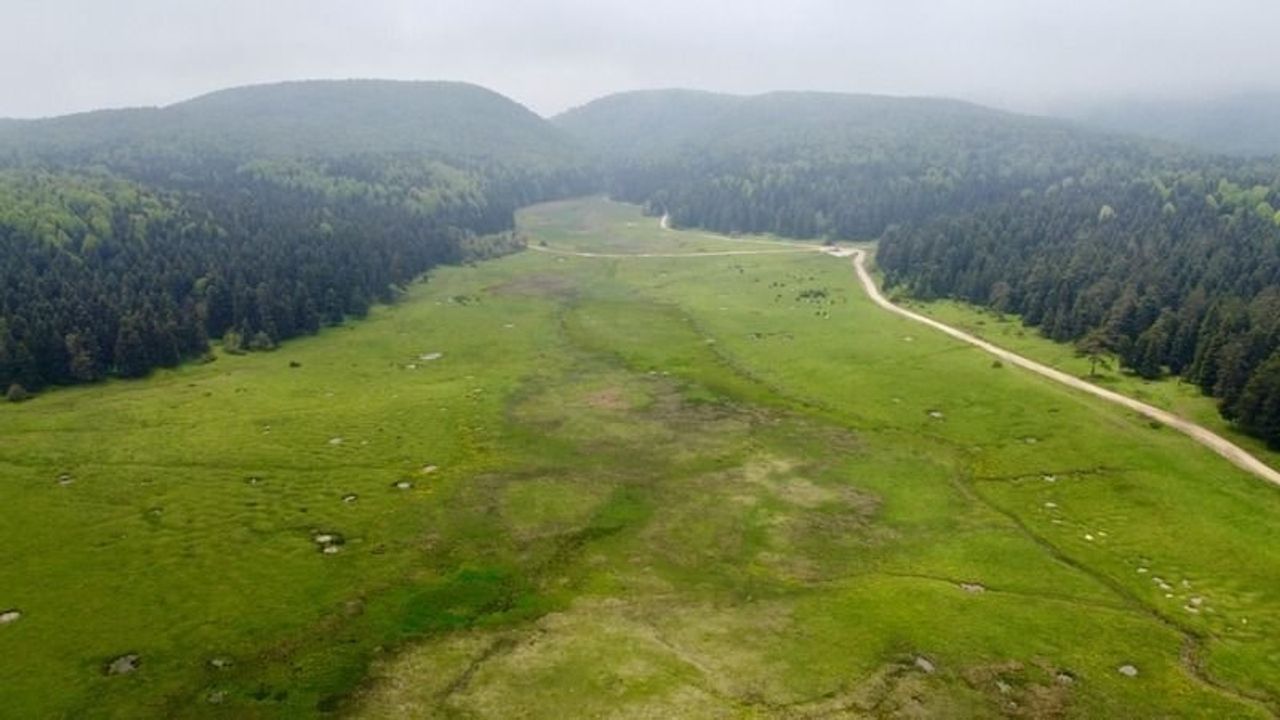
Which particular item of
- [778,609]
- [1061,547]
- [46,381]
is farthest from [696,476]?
Answer: [46,381]

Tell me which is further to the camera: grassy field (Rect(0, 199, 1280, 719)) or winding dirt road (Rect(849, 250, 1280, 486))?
winding dirt road (Rect(849, 250, 1280, 486))

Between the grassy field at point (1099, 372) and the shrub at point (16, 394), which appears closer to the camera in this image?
the grassy field at point (1099, 372)

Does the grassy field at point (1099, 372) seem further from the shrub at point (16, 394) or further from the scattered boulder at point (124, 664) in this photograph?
the shrub at point (16, 394)

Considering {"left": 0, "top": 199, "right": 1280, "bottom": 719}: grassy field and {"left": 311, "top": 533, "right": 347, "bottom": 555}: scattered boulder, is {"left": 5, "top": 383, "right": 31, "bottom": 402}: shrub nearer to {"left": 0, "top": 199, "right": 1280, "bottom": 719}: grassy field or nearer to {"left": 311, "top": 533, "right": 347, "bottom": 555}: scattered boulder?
{"left": 0, "top": 199, "right": 1280, "bottom": 719}: grassy field

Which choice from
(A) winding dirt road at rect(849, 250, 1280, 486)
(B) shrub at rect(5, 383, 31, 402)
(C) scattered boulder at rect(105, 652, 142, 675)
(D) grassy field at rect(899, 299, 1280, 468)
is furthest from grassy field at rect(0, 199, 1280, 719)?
(D) grassy field at rect(899, 299, 1280, 468)

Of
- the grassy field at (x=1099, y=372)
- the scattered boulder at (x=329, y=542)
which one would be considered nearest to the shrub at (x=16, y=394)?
the scattered boulder at (x=329, y=542)

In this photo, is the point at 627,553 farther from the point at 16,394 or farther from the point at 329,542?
the point at 16,394

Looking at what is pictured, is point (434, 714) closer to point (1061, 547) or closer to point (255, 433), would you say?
point (1061, 547)
